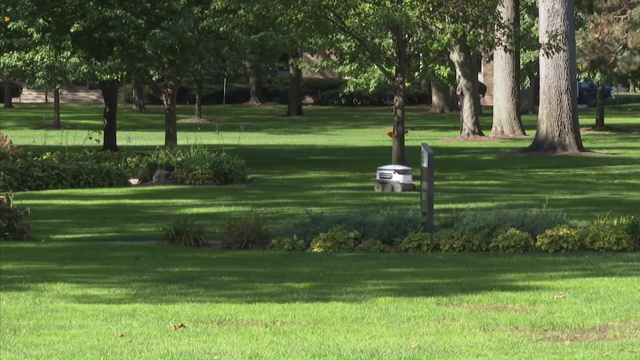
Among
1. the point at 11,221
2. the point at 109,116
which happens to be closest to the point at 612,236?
the point at 11,221

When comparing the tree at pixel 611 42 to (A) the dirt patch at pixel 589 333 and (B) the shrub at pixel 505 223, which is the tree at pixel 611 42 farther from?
(A) the dirt patch at pixel 589 333

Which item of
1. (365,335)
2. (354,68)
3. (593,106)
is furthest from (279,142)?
(593,106)

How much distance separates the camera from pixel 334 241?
632 inches

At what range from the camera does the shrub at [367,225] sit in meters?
16.3

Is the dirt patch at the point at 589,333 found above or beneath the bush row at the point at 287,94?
beneath

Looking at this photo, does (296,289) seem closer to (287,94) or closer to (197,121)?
(197,121)

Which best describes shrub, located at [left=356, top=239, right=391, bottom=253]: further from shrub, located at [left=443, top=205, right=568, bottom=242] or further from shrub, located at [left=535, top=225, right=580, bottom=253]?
shrub, located at [left=535, top=225, right=580, bottom=253]

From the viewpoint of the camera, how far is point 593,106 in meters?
79.8

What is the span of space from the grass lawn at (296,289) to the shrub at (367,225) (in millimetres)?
877

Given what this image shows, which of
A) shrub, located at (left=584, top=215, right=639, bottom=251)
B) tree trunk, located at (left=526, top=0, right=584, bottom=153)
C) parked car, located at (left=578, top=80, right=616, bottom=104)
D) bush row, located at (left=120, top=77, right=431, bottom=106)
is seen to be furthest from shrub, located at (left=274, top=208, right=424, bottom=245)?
parked car, located at (left=578, top=80, right=616, bottom=104)

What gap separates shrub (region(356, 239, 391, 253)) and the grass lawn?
474 mm

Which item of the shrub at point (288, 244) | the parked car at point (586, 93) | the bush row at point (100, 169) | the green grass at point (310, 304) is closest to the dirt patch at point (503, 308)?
the green grass at point (310, 304)

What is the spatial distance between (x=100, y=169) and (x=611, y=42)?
77.5 feet

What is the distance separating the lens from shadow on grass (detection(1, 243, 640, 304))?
12.6 meters
